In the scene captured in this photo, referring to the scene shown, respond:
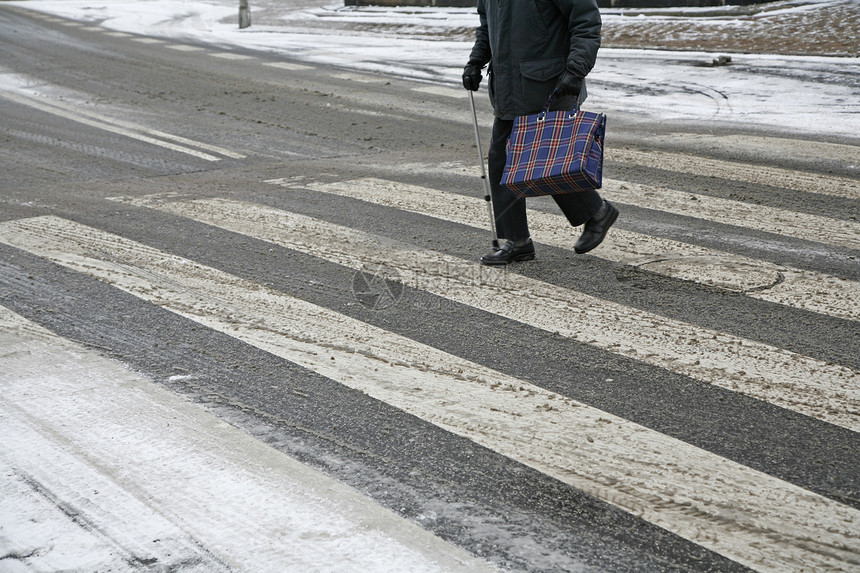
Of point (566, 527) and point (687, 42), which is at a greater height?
point (687, 42)

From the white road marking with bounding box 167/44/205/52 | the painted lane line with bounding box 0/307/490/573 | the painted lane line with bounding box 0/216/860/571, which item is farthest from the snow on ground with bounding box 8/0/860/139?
the painted lane line with bounding box 0/307/490/573

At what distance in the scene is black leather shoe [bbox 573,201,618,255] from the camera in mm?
5379

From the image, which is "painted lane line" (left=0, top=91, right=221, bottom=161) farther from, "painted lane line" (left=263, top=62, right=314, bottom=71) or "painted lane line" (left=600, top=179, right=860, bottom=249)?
"painted lane line" (left=263, top=62, right=314, bottom=71)

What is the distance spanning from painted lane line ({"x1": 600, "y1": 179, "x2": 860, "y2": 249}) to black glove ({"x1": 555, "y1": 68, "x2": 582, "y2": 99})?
175cm

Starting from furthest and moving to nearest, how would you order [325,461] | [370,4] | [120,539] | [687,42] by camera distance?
[370,4]
[687,42]
[325,461]
[120,539]

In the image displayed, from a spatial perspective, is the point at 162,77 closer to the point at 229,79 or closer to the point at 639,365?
the point at 229,79

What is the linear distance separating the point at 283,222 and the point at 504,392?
3.04 meters

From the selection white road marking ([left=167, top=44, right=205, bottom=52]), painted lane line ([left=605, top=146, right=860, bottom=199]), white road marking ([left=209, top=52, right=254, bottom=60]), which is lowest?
painted lane line ([left=605, top=146, right=860, bottom=199])

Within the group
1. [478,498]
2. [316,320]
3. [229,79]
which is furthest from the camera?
[229,79]

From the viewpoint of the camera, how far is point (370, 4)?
23.9 metres

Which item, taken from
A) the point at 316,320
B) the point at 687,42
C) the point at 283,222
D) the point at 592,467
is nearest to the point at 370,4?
the point at 687,42

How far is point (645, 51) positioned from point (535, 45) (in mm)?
9809

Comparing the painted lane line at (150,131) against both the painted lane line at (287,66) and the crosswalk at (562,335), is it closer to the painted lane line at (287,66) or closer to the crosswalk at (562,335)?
the crosswalk at (562,335)

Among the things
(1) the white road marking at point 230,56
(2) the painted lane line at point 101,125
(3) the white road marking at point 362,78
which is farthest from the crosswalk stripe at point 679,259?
(1) the white road marking at point 230,56
